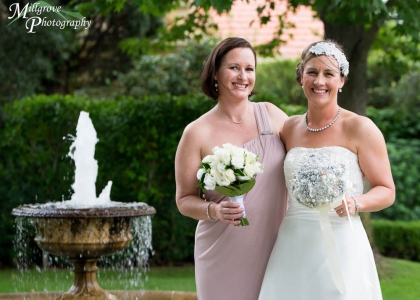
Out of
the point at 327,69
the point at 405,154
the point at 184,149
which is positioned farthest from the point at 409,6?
the point at 405,154

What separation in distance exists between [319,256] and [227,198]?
0.65 metres

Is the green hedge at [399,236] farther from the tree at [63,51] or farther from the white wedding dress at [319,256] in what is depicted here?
the white wedding dress at [319,256]

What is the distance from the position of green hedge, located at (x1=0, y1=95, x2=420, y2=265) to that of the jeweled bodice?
Answer: 521 cm

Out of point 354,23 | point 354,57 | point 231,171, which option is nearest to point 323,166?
point 231,171

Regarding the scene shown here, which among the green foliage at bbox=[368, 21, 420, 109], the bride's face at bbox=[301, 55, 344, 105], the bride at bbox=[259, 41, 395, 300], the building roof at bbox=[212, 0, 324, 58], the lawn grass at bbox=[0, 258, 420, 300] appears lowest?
the lawn grass at bbox=[0, 258, 420, 300]

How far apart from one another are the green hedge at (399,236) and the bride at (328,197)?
23.0ft

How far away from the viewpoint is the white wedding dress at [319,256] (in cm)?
366

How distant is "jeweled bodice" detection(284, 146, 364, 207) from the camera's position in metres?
3.46

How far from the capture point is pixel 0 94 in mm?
12023

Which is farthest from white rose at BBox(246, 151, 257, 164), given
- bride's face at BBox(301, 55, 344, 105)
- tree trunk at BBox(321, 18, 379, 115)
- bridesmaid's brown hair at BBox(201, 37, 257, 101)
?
tree trunk at BBox(321, 18, 379, 115)

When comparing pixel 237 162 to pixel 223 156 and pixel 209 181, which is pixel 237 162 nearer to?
pixel 223 156

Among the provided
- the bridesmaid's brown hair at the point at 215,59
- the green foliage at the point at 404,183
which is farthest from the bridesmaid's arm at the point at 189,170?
the green foliage at the point at 404,183

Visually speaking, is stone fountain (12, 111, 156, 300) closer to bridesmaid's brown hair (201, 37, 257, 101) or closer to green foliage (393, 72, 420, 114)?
bridesmaid's brown hair (201, 37, 257, 101)

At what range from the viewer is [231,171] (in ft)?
11.5
